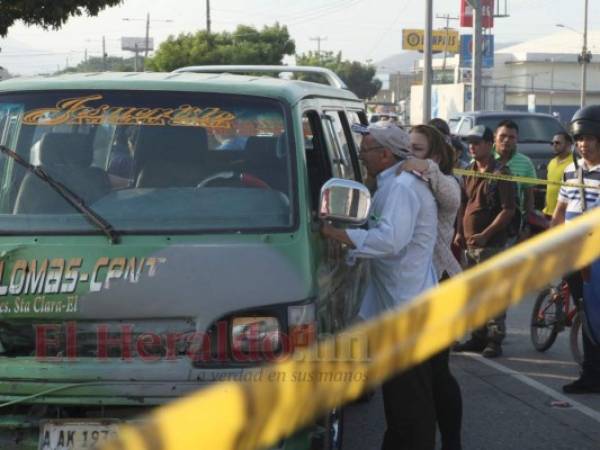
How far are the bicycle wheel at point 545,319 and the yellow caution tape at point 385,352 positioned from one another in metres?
6.77

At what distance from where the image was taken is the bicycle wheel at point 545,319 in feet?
28.2

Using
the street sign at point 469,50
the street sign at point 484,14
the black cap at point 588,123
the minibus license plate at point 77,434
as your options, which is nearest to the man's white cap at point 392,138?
the minibus license plate at point 77,434

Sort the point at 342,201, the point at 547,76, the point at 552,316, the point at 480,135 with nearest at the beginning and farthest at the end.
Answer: the point at 342,201 → the point at 480,135 → the point at 552,316 → the point at 547,76

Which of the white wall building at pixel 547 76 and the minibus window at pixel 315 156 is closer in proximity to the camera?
the minibus window at pixel 315 156

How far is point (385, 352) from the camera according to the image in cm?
192

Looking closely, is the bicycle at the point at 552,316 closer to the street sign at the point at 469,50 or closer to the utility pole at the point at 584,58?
Result: the street sign at the point at 469,50

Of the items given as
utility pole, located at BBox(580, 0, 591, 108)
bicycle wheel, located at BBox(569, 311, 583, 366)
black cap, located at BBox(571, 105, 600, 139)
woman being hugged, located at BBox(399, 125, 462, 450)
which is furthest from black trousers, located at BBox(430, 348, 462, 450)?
utility pole, located at BBox(580, 0, 591, 108)

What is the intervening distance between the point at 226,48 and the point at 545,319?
1775 inches

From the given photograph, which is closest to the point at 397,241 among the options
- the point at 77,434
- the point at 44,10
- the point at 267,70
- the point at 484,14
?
the point at 77,434

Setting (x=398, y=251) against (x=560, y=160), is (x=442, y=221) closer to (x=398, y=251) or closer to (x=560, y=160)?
(x=398, y=251)

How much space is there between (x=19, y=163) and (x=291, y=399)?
11.0 feet

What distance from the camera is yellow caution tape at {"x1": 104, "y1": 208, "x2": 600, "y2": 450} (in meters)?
1.70

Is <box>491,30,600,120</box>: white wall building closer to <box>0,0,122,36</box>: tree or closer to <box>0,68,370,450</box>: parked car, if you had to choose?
<box>0,0,122,36</box>: tree
